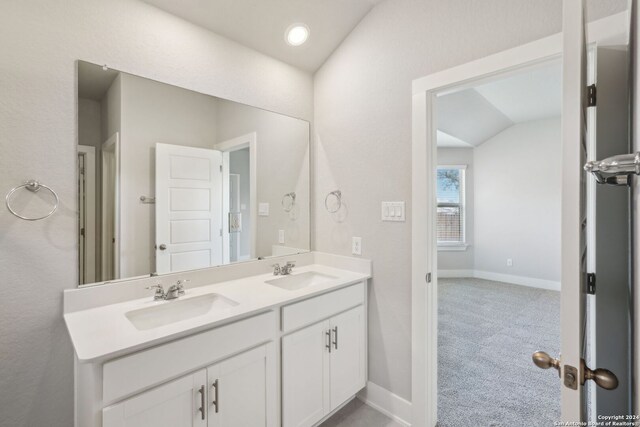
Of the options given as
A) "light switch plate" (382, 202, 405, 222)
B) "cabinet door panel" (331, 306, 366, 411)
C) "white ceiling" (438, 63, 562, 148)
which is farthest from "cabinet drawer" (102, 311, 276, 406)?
"white ceiling" (438, 63, 562, 148)

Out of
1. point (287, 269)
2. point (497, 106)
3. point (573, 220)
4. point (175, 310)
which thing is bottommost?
point (175, 310)

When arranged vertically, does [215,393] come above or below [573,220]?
below

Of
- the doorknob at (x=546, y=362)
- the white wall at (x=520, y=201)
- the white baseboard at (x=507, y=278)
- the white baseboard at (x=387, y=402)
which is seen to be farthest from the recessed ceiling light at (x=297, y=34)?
the white baseboard at (x=507, y=278)

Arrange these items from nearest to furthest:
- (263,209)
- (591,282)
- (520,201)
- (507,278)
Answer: (591,282), (263,209), (520,201), (507,278)

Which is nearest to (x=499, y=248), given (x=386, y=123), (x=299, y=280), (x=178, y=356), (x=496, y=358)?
(x=496, y=358)

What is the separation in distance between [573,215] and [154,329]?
139cm

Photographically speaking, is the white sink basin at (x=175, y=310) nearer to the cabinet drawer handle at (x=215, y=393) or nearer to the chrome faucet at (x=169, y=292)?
the chrome faucet at (x=169, y=292)

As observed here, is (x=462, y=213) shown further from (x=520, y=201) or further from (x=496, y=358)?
(x=496, y=358)

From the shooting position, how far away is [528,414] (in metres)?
1.92

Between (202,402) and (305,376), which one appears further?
(305,376)

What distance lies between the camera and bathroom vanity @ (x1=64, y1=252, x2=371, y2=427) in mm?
1070

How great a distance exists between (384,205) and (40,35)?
1.90 metres

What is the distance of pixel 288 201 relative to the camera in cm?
234

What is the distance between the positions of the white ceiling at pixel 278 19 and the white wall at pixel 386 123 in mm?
101
